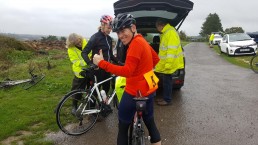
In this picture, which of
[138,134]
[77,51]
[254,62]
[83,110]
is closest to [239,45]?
[254,62]

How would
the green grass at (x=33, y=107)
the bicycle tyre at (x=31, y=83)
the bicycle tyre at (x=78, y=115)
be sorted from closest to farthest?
the bicycle tyre at (x=78, y=115) < the green grass at (x=33, y=107) < the bicycle tyre at (x=31, y=83)

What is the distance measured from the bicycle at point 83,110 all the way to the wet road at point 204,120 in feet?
0.55

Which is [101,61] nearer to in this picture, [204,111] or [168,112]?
[168,112]

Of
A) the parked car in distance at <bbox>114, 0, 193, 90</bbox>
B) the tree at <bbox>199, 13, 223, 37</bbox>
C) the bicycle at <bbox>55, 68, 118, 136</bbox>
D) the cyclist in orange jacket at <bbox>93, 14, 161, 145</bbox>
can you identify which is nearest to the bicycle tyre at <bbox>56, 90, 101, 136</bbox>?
the bicycle at <bbox>55, 68, 118, 136</bbox>

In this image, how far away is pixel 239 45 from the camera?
59.2 feet

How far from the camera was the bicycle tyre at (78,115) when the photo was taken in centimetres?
501

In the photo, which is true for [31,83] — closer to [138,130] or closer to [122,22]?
[138,130]

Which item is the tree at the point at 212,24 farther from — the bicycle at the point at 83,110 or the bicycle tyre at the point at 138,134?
the bicycle tyre at the point at 138,134

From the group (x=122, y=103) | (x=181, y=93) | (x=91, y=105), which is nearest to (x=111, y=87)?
(x=91, y=105)

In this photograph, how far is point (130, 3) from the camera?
603 cm

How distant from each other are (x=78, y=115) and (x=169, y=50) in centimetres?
244

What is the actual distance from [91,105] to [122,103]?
2.11m

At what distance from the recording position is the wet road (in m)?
4.82

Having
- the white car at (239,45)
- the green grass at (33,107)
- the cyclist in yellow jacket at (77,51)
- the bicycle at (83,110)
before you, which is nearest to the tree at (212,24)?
the white car at (239,45)
